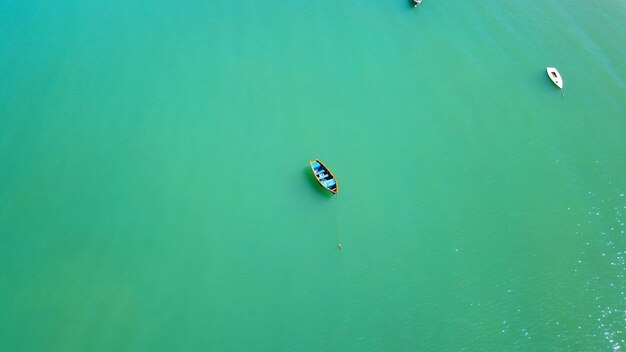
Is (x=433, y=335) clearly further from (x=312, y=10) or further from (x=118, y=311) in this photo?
(x=312, y=10)

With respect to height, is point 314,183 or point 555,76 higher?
point 314,183

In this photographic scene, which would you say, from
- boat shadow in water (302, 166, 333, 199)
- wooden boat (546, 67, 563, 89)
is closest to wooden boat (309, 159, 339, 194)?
boat shadow in water (302, 166, 333, 199)

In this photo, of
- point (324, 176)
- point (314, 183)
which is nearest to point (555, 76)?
point (324, 176)

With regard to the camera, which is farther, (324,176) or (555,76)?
(555,76)

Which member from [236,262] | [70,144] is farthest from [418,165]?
[70,144]

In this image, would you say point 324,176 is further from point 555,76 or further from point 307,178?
point 555,76

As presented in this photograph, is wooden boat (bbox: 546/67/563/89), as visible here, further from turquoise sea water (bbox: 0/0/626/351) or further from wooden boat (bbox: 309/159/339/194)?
wooden boat (bbox: 309/159/339/194)

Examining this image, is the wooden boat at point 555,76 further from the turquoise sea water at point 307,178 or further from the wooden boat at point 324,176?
the wooden boat at point 324,176

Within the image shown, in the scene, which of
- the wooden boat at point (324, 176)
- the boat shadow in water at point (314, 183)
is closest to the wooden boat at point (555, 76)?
the wooden boat at point (324, 176)
